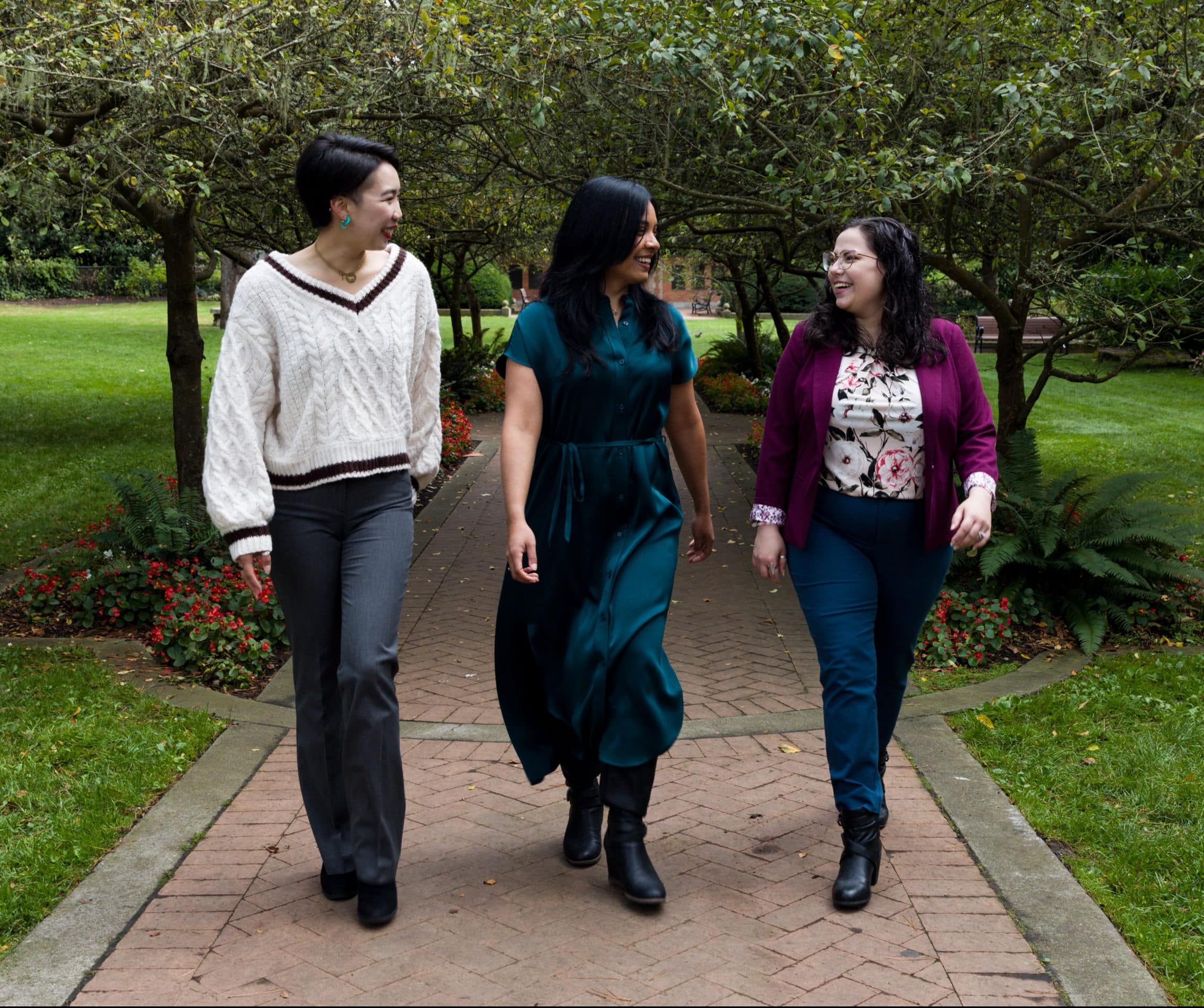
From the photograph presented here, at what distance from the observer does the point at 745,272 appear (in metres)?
19.3

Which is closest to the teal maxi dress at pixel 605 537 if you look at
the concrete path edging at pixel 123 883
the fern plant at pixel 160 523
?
the concrete path edging at pixel 123 883

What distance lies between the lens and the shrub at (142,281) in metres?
37.2

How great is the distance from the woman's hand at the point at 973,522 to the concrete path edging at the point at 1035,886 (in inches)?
41.0

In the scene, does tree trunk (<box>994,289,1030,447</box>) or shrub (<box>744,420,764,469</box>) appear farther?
shrub (<box>744,420,764,469</box>)

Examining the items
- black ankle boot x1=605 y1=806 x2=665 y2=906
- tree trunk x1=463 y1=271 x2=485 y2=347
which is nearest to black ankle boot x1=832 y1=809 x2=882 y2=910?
black ankle boot x1=605 y1=806 x2=665 y2=906

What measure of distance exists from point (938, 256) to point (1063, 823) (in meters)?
4.23

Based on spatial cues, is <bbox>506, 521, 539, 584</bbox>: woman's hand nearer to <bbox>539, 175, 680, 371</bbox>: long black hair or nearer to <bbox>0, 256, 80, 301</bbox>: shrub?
<bbox>539, 175, 680, 371</bbox>: long black hair

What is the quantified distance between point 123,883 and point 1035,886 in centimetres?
270

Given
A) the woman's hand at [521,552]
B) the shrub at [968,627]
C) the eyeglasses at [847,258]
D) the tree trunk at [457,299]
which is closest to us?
the woman's hand at [521,552]

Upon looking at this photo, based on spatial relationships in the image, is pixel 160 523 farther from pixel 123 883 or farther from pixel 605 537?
pixel 605 537

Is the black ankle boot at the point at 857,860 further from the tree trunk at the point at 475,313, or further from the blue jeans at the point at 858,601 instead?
the tree trunk at the point at 475,313

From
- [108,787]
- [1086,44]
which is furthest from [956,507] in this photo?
[1086,44]

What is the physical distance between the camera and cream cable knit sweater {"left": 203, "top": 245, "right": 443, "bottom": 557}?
331 centimetres

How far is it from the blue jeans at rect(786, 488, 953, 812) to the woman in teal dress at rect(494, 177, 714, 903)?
44 cm
